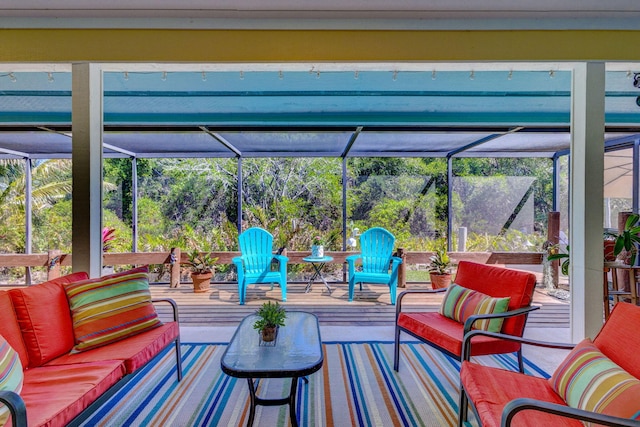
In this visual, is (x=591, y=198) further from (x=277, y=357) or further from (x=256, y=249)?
(x=256, y=249)

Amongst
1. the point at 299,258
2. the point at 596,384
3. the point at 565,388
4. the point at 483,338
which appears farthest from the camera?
the point at 299,258

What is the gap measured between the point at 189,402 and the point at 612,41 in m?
4.01

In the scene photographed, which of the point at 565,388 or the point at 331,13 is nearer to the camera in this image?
the point at 565,388

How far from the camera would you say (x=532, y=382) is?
168cm

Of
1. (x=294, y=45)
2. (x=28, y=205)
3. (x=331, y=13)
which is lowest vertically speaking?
(x=28, y=205)

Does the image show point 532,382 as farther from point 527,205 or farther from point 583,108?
point 527,205

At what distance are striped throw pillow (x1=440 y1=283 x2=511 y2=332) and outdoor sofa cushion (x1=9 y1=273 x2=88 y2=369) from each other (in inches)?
103

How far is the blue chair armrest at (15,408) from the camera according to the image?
119 centimetres

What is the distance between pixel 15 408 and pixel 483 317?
7.45ft

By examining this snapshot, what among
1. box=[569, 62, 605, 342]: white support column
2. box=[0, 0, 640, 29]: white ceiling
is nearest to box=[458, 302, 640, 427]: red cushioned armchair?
box=[569, 62, 605, 342]: white support column

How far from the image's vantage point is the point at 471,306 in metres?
2.38

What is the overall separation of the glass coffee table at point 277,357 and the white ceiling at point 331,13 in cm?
229

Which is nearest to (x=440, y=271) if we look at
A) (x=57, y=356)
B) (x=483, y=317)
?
(x=483, y=317)

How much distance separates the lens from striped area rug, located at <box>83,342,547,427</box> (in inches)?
76.7
